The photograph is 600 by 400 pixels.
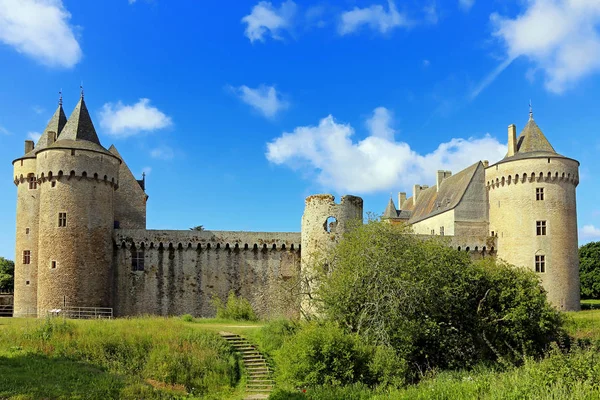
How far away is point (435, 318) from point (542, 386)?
8843 mm

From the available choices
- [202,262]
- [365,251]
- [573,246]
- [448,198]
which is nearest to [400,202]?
[448,198]

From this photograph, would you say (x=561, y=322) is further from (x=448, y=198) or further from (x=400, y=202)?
(x=400, y=202)

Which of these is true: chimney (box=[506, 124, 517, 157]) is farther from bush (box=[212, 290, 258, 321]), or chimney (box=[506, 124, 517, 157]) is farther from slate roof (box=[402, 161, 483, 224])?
bush (box=[212, 290, 258, 321])

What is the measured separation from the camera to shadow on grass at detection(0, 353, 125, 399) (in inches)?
666

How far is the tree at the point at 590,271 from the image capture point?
52.5 meters

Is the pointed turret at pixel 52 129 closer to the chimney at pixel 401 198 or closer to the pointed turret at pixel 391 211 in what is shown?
the pointed turret at pixel 391 211

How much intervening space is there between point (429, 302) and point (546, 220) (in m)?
14.2

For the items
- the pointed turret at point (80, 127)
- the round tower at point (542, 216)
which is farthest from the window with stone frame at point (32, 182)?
the round tower at point (542, 216)

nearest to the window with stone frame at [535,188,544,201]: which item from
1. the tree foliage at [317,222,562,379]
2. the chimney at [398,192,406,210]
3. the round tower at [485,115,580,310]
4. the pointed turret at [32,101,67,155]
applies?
the round tower at [485,115,580,310]

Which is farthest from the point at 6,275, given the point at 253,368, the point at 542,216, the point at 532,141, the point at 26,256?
the point at 532,141

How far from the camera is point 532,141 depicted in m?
36.9

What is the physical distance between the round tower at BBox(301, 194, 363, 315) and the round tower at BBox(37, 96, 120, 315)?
11478 mm

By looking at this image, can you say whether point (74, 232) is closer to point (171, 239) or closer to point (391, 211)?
point (171, 239)

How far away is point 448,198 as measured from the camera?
41.9 m
